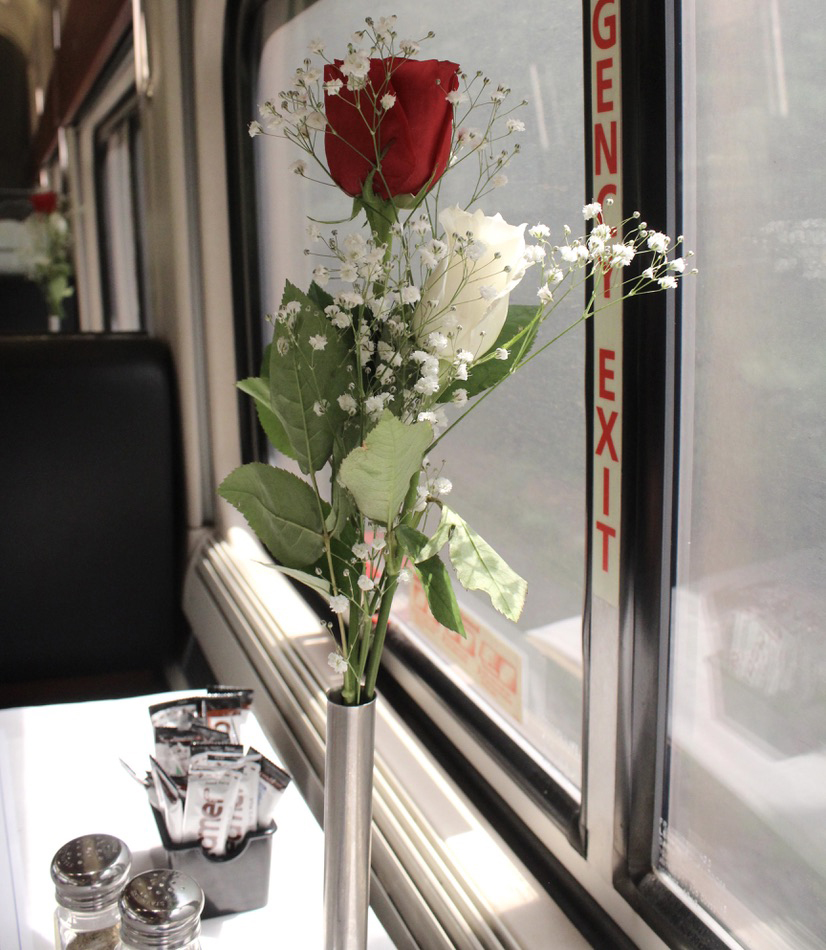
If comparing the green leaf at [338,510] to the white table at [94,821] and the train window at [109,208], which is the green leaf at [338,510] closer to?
the white table at [94,821]

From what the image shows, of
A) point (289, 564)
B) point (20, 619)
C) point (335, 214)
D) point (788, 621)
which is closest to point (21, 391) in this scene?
point (20, 619)

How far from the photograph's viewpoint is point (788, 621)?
0.82m

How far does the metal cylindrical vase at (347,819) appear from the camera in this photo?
0.76 metres

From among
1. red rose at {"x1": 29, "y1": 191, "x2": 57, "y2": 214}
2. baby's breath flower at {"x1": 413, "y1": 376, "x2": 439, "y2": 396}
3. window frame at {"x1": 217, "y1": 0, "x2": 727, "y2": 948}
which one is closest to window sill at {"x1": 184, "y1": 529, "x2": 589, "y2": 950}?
window frame at {"x1": 217, "y1": 0, "x2": 727, "y2": 948}

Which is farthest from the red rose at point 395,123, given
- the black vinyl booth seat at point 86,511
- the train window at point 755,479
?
the black vinyl booth seat at point 86,511

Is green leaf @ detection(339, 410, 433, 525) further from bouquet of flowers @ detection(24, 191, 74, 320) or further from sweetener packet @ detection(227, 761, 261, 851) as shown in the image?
bouquet of flowers @ detection(24, 191, 74, 320)

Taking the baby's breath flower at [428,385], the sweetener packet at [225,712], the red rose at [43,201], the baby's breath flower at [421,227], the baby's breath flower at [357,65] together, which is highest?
the red rose at [43,201]

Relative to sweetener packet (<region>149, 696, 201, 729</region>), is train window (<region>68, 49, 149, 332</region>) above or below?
above

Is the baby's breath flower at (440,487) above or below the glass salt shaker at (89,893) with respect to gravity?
above

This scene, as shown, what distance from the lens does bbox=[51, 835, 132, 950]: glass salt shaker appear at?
89cm

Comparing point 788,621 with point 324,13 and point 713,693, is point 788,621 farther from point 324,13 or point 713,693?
point 324,13

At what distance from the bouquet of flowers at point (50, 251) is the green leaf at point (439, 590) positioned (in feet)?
7.84

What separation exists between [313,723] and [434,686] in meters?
0.21

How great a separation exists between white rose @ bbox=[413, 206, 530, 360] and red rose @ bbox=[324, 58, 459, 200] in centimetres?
4
